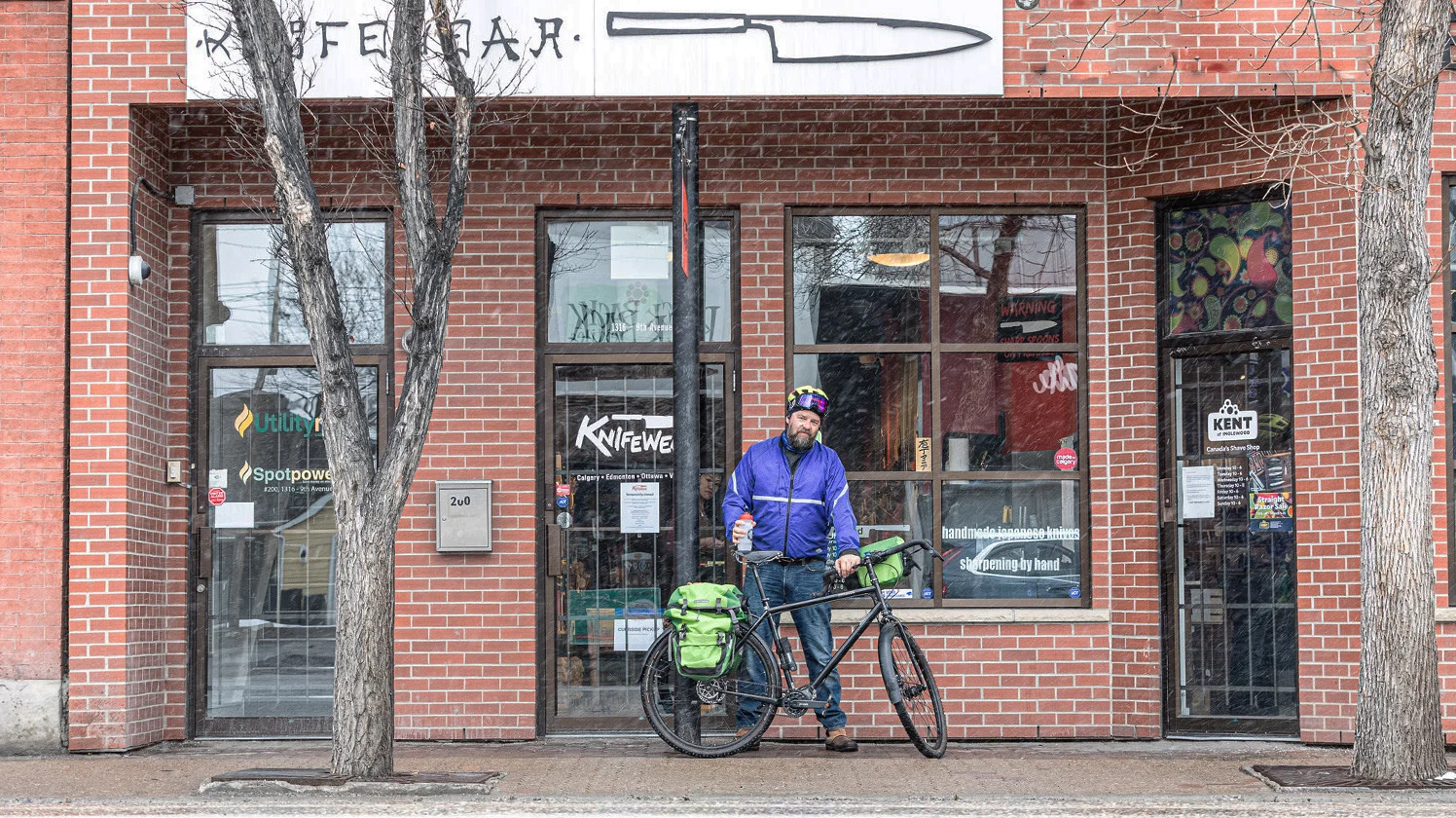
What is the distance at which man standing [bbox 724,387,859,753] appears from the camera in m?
8.99

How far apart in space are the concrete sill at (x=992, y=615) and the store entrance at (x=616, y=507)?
891mm

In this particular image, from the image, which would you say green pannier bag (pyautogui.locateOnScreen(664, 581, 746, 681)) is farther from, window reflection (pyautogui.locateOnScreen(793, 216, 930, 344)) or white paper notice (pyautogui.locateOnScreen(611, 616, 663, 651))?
window reflection (pyautogui.locateOnScreen(793, 216, 930, 344))

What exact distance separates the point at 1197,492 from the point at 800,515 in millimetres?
2685

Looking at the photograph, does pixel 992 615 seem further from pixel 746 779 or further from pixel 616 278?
pixel 616 278

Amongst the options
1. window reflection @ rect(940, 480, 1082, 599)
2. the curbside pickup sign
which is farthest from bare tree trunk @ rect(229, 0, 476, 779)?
the curbside pickup sign

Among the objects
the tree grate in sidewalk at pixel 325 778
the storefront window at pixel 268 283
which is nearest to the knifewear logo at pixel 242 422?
the storefront window at pixel 268 283

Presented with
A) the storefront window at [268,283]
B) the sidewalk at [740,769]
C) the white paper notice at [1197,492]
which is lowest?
the sidewalk at [740,769]

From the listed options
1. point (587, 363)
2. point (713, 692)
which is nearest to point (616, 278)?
point (587, 363)

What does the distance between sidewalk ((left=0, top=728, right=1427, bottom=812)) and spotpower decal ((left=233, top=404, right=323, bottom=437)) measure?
1.98m

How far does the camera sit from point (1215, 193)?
9898mm

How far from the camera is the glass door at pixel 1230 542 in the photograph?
31.6 ft

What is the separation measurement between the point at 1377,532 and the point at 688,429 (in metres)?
3.64

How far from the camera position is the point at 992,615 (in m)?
9.80

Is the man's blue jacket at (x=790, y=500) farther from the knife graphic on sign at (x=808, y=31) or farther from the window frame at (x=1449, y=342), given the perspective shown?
the window frame at (x=1449, y=342)
